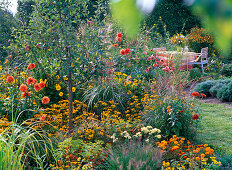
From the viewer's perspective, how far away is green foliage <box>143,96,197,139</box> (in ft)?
12.1

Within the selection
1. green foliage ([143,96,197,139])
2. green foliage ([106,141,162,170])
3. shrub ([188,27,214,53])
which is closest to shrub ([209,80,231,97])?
green foliage ([143,96,197,139])

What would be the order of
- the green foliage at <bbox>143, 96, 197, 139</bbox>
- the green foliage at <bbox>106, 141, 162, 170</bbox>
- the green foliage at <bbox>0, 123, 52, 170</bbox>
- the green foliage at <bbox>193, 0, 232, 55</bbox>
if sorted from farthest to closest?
1. the green foliage at <bbox>143, 96, 197, 139</bbox>
2. the green foliage at <bbox>106, 141, 162, 170</bbox>
3. the green foliage at <bbox>0, 123, 52, 170</bbox>
4. the green foliage at <bbox>193, 0, 232, 55</bbox>

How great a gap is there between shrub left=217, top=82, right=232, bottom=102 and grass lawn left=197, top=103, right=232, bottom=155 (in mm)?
340

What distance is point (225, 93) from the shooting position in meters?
6.09

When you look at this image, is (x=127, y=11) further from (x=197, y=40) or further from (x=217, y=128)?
Answer: (x=197, y=40)

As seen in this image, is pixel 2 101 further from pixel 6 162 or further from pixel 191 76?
pixel 191 76

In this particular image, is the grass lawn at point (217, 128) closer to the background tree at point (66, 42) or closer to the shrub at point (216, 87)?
the shrub at point (216, 87)

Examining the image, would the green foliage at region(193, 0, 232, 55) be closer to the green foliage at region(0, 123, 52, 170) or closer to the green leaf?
the green leaf

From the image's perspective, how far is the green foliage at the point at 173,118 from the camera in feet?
12.1

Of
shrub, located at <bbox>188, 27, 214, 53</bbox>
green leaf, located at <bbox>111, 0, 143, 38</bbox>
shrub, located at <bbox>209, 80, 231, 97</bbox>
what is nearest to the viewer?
green leaf, located at <bbox>111, 0, 143, 38</bbox>

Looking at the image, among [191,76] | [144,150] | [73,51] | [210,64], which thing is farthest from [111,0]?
[210,64]

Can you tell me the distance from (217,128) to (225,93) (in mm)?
1807

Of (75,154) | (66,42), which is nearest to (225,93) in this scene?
(66,42)

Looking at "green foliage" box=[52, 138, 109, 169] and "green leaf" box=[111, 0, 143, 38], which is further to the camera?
"green foliage" box=[52, 138, 109, 169]
